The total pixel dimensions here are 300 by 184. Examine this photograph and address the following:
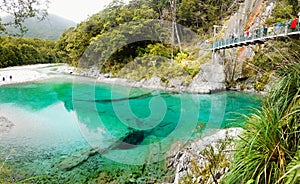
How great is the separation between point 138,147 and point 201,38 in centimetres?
1695

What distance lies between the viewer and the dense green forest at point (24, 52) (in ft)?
86.6

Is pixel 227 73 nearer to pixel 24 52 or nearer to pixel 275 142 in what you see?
pixel 275 142

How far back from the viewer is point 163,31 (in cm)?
1811

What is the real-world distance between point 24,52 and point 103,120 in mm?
29986

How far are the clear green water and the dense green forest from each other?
51.2 feet

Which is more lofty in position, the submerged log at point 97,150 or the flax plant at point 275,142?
the flax plant at point 275,142

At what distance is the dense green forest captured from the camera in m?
26.4

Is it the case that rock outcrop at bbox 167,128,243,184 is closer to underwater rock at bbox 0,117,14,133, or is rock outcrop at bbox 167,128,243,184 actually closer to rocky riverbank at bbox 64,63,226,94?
underwater rock at bbox 0,117,14,133

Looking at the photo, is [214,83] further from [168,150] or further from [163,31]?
[168,150]

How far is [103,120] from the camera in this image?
7.75 metres

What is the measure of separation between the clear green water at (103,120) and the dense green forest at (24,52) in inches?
615

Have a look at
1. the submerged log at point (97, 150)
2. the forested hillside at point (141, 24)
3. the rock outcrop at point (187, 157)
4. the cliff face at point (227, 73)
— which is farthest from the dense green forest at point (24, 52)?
the rock outcrop at point (187, 157)

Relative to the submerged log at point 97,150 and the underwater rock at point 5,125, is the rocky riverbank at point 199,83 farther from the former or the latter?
the underwater rock at point 5,125

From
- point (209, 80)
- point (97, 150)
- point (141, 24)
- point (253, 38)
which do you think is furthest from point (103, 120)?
point (141, 24)
